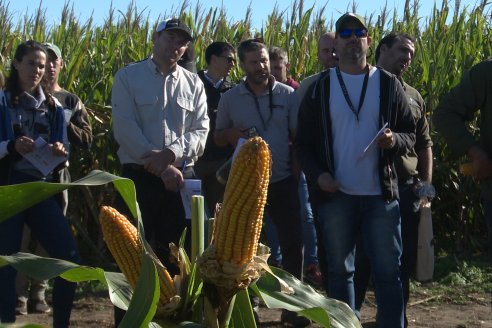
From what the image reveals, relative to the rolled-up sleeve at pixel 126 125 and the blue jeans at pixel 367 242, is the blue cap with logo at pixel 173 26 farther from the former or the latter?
the blue jeans at pixel 367 242

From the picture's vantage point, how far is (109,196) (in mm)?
9133

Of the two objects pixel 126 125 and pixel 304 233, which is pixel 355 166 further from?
pixel 304 233

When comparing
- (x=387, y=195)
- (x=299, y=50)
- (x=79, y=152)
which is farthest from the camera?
(x=299, y=50)

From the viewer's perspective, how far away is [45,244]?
614 centimetres

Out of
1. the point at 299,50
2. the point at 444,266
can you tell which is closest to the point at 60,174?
the point at 444,266

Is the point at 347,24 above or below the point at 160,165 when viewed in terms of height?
above

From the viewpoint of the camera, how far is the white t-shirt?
5.77m

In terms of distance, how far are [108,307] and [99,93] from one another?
2.30 meters

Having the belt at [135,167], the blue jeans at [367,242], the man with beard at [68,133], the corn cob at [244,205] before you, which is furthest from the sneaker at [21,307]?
the corn cob at [244,205]

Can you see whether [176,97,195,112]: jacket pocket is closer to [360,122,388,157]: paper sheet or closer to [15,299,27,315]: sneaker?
[360,122,388,157]: paper sheet

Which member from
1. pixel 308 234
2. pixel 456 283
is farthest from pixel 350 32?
pixel 456 283

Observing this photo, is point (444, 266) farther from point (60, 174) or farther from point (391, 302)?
point (60, 174)

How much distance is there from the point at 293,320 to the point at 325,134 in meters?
1.79

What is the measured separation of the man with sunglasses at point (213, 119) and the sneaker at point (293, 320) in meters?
0.89
